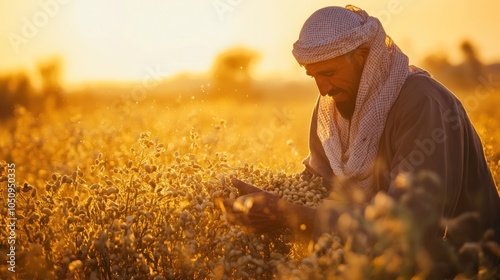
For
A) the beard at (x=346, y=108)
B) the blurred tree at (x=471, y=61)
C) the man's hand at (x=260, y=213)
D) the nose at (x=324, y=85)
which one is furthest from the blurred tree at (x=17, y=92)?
the blurred tree at (x=471, y=61)

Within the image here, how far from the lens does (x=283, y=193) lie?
3.92 metres

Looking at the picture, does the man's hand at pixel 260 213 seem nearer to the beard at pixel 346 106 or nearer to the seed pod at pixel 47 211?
the beard at pixel 346 106

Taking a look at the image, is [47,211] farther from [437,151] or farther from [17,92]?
[17,92]

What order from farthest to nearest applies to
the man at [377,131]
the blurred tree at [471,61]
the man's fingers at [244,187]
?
the blurred tree at [471,61]
the man's fingers at [244,187]
the man at [377,131]

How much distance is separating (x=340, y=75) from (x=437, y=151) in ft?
2.56

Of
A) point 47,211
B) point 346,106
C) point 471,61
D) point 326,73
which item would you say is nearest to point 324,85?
point 326,73

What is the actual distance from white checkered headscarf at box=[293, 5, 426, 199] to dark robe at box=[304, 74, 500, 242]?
0.06 metres

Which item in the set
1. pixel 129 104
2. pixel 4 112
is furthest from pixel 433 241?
pixel 4 112

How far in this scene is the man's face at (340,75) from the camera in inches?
154

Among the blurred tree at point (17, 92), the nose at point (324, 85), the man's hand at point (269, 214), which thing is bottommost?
the man's hand at point (269, 214)

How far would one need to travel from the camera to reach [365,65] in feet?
12.8

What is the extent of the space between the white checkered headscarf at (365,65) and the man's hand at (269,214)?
0.55 metres

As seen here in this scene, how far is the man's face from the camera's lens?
12.8 feet

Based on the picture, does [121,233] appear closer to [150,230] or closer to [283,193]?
[150,230]
